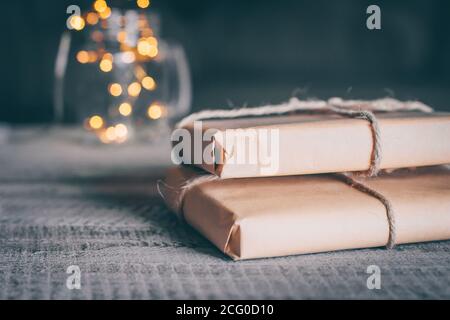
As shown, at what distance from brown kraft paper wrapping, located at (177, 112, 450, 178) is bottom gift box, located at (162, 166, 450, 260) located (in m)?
0.02

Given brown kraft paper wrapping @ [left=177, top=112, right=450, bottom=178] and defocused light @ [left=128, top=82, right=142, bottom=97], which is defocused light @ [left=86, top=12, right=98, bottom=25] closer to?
defocused light @ [left=128, top=82, right=142, bottom=97]

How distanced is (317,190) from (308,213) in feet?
0.21

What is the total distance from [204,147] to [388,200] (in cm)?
19

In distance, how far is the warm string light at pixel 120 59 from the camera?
1.31m

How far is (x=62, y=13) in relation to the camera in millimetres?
1898

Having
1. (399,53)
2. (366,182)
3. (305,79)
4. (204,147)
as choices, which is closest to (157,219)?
Answer: (204,147)

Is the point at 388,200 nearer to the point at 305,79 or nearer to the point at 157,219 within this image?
the point at 157,219

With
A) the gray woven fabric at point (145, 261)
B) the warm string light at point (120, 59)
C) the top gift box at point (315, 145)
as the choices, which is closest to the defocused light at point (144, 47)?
the warm string light at point (120, 59)

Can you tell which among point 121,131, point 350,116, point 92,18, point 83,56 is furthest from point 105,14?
point 350,116

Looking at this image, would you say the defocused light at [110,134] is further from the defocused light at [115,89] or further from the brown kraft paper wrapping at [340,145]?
the brown kraft paper wrapping at [340,145]

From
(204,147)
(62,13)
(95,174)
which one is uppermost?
(62,13)
